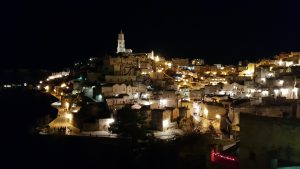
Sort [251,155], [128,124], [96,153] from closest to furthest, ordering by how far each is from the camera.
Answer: [251,155] → [96,153] → [128,124]

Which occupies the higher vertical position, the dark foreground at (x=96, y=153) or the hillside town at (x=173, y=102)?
the hillside town at (x=173, y=102)

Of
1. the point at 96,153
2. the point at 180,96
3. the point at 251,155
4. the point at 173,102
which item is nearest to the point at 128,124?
the point at 96,153

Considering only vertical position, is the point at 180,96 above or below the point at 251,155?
above

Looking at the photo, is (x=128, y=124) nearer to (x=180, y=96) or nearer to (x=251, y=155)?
(x=180, y=96)

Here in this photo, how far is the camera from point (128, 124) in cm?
2689

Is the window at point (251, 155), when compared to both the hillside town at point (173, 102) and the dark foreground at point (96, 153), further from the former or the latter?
the dark foreground at point (96, 153)

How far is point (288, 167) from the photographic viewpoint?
12.2 metres

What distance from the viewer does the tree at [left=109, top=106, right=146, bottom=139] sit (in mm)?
25797

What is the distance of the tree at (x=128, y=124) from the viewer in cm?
2580

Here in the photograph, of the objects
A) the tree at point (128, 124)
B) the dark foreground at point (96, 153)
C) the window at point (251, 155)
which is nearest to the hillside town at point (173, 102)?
the tree at point (128, 124)

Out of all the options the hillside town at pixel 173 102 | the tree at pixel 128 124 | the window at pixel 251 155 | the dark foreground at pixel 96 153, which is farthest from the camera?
the tree at pixel 128 124

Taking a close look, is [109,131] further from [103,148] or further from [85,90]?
[85,90]

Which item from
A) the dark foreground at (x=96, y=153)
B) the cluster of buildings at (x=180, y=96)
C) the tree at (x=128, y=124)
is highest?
the cluster of buildings at (x=180, y=96)

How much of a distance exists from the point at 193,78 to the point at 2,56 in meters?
122
